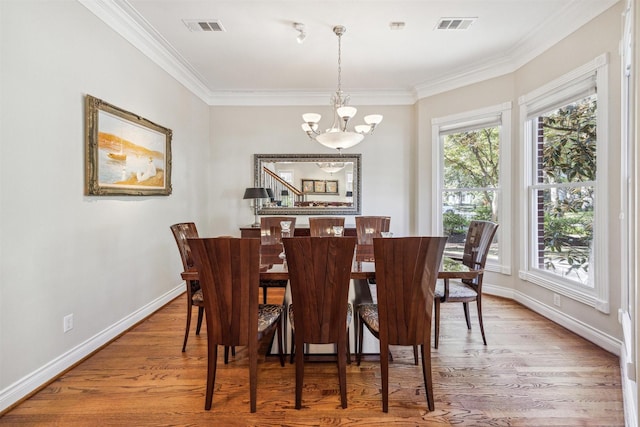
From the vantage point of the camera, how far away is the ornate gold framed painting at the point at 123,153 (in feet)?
7.86

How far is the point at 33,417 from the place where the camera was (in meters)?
1.76

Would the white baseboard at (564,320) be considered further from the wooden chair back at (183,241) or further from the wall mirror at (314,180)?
the wooden chair back at (183,241)

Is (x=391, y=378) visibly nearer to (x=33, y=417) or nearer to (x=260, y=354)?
(x=260, y=354)

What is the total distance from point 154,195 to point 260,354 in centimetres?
198

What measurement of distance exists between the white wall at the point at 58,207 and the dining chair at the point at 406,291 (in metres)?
1.82

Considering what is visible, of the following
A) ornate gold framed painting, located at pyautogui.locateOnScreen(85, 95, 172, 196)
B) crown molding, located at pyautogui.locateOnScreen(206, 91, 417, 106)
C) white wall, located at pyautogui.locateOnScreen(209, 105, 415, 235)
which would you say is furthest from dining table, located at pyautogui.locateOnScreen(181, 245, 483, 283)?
crown molding, located at pyautogui.locateOnScreen(206, 91, 417, 106)

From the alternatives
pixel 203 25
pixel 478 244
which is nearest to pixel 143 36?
pixel 203 25

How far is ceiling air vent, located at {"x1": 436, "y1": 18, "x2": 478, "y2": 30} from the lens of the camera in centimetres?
291

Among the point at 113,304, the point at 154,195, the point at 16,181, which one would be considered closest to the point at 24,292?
the point at 16,181

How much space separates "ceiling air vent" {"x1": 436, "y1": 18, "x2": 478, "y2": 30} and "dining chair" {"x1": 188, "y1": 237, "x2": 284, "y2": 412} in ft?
9.14

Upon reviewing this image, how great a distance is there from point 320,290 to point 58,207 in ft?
6.19

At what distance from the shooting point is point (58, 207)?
6.97 ft

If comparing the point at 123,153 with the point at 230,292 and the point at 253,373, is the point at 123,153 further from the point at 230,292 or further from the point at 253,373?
the point at 253,373

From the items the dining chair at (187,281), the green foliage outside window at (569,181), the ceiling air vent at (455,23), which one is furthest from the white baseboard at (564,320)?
the dining chair at (187,281)
